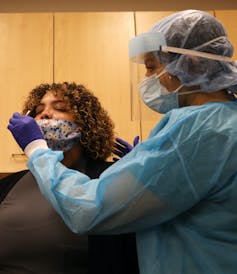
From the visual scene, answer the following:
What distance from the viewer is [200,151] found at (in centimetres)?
78

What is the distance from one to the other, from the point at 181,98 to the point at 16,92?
4.08ft

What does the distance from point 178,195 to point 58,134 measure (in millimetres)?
633

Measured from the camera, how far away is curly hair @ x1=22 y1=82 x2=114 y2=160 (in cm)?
138

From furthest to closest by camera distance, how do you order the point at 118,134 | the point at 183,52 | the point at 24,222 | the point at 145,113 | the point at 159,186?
the point at 118,134 < the point at 24,222 < the point at 145,113 < the point at 183,52 < the point at 159,186

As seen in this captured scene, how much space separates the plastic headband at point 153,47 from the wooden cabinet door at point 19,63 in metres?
1.08

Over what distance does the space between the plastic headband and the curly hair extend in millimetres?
446

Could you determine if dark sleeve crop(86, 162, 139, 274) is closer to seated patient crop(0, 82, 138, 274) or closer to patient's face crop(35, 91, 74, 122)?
seated patient crop(0, 82, 138, 274)

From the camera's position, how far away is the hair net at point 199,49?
3.02ft

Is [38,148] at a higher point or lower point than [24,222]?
higher

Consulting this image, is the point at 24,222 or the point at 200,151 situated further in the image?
the point at 24,222

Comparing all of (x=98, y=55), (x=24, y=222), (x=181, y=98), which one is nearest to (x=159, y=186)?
(x=181, y=98)

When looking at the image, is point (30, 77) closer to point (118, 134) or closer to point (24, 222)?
point (118, 134)

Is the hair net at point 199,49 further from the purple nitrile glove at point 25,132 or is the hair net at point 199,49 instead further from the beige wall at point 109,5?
the beige wall at point 109,5

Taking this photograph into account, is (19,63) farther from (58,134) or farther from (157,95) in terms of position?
(157,95)
